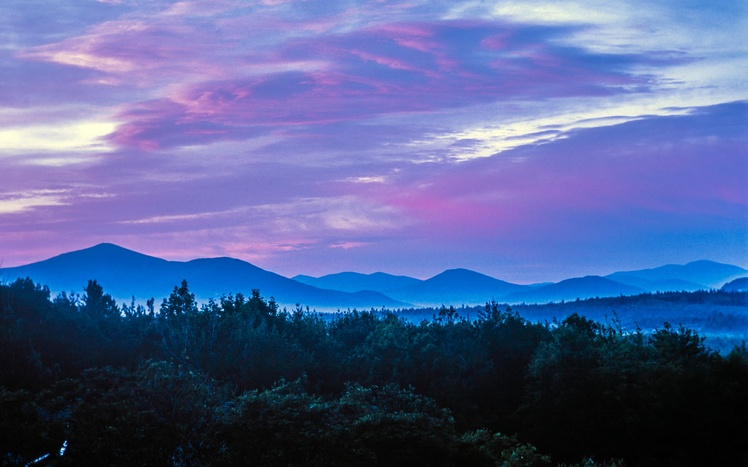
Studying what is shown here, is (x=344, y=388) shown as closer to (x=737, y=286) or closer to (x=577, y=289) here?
(x=737, y=286)

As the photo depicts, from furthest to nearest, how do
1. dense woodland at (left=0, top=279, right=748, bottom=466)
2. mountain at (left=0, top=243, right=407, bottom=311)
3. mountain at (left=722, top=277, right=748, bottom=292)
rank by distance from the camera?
mountain at (left=0, top=243, right=407, bottom=311) < mountain at (left=722, top=277, right=748, bottom=292) < dense woodland at (left=0, top=279, right=748, bottom=466)

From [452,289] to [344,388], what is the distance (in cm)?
15132

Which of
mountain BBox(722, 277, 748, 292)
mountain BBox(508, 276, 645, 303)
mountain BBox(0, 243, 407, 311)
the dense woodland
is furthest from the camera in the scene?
mountain BBox(508, 276, 645, 303)

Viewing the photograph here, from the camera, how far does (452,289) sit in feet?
577

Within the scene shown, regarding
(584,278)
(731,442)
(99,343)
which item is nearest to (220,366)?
(99,343)

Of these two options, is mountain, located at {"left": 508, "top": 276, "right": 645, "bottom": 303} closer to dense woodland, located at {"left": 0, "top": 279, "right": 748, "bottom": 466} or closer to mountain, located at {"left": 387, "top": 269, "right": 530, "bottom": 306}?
mountain, located at {"left": 387, "top": 269, "right": 530, "bottom": 306}

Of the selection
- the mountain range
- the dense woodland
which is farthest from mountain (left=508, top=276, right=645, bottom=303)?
the dense woodland

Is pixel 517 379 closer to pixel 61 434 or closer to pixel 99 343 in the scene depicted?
pixel 99 343

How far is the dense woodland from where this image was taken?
16203 millimetres

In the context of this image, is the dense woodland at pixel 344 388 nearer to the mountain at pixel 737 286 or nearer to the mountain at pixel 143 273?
the mountain at pixel 737 286

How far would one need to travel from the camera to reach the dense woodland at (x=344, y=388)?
1620 cm

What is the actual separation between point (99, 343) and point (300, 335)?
7817 millimetres

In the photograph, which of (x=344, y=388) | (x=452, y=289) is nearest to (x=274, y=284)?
(x=452, y=289)

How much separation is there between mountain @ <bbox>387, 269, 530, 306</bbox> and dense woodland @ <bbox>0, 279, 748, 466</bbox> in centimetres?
13944
